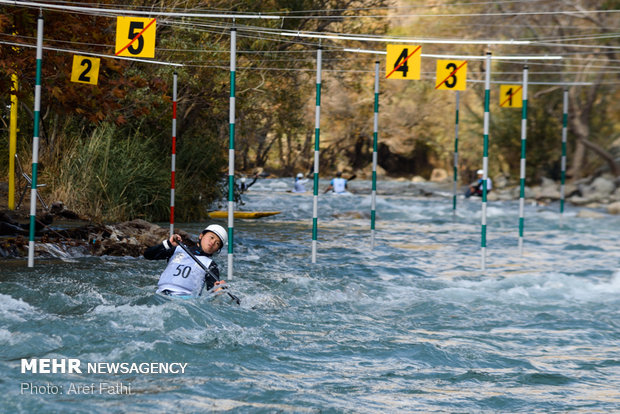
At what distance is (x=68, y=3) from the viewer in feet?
37.4

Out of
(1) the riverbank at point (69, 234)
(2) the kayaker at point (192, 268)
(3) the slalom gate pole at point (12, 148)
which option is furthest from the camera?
(3) the slalom gate pole at point (12, 148)

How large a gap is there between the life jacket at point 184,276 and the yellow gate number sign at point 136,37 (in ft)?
12.9

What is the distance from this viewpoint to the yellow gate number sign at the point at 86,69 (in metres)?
11.5

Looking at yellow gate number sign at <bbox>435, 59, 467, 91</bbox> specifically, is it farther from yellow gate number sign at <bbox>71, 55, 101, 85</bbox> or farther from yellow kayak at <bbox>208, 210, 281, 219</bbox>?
yellow kayak at <bbox>208, 210, 281, 219</bbox>

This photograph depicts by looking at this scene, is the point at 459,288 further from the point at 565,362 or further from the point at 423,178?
the point at 423,178

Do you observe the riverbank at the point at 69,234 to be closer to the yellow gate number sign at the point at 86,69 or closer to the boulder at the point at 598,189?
the yellow gate number sign at the point at 86,69

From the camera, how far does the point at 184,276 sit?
8.17 meters

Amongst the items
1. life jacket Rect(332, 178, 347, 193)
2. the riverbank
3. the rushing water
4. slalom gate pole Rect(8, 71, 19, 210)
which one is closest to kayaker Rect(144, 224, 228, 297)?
the rushing water

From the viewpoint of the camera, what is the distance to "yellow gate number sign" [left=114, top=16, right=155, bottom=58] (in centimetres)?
1121

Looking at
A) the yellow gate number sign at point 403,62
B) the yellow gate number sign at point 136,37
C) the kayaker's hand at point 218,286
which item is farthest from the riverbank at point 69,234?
the kayaker's hand at point 218,286

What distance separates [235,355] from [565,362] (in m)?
2.79

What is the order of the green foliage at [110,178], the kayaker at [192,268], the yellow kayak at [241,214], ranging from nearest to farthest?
the kayaker at [192,268], the green foliage at [110,178], the yellow kayak at [241,214]

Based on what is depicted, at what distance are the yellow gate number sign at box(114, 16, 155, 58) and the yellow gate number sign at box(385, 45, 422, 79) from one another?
3663mm

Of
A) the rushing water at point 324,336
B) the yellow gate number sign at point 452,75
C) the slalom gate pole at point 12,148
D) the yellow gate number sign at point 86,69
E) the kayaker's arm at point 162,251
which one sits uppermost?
the yellow gate number sign at point 452,75
